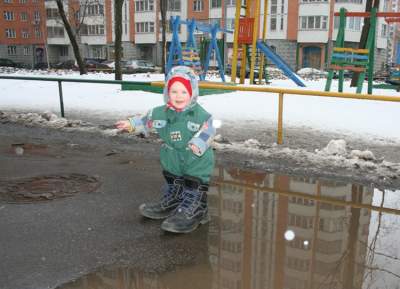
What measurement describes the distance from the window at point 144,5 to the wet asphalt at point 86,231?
50.3 meters

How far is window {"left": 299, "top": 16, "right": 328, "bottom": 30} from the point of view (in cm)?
4331

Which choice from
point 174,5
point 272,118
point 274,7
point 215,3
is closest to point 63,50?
point 174,5

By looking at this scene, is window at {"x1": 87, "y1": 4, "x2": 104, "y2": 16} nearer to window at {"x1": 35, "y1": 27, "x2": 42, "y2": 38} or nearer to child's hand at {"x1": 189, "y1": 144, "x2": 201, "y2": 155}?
window at {"x1": 35, "y1": 27, "x2": 42, "y2": 38}

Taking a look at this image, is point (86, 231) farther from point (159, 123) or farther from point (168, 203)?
point (159, 123)

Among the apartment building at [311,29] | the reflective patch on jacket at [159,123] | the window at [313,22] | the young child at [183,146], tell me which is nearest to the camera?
the young child at [183,146]

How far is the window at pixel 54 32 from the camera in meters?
60.3

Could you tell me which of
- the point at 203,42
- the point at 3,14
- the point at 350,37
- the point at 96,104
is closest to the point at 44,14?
the point at 3,14

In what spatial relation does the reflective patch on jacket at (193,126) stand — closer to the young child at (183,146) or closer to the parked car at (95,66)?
the young child at (183,146)

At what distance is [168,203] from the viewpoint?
13.0ft

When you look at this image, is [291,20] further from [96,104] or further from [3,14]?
[3,14]

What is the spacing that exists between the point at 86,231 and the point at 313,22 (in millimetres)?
44206

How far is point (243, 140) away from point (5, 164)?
3.52 metres

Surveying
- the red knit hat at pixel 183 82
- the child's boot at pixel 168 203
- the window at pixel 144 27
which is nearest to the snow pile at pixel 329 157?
the child's boot at pixel 168 203

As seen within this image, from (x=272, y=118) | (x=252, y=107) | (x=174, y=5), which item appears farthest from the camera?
(x=174, y=5)
